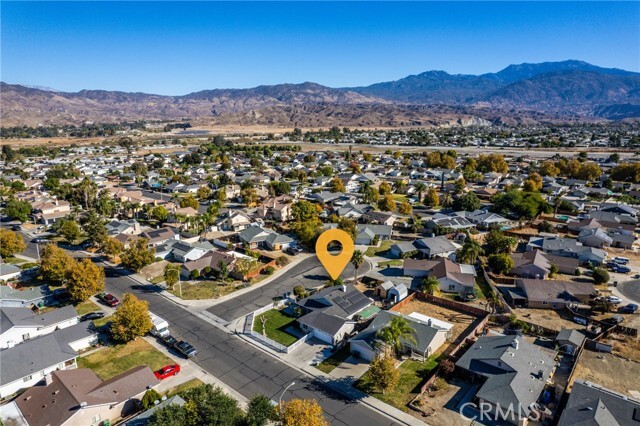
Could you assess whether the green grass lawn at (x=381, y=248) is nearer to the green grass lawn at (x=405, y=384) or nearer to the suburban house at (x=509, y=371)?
the suburban house at (x=509, y=371)

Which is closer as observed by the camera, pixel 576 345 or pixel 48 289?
pixel 576 345

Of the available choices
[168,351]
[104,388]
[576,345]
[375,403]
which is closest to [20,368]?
[104,388]

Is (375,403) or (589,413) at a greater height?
(589,413)

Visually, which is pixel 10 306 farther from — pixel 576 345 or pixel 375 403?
pixel 576 345

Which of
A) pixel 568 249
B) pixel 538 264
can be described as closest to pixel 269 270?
pixel 538 264

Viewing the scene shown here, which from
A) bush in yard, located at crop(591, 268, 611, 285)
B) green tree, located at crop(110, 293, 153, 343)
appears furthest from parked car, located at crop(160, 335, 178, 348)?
bush in yard, located at crop(591, 268, 611, 285)

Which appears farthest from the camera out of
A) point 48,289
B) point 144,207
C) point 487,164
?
point 487,164
